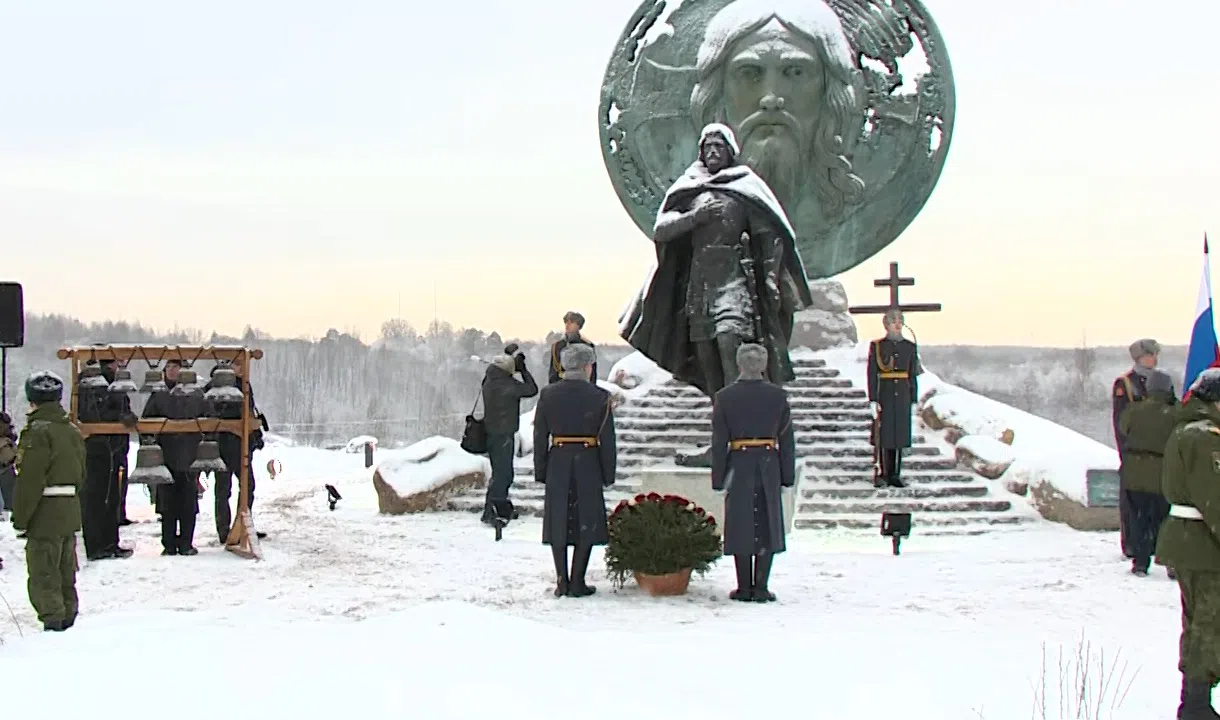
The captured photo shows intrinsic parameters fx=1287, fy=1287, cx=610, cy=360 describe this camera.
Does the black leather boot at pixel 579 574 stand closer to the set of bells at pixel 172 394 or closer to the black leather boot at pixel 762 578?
the black leather boot at pixel 762 578

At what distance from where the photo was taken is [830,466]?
40.4 feet

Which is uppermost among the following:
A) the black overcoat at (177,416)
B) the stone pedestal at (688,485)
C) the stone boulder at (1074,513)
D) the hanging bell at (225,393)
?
the hanging bell at (225,393)

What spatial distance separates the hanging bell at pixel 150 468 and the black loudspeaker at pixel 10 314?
2143 millimetres

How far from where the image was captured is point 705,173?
10.3 meters

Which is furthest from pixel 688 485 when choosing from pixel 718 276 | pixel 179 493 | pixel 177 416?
pixel 177 416

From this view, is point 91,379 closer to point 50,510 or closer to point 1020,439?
point 50,510

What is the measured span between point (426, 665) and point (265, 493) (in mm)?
10359

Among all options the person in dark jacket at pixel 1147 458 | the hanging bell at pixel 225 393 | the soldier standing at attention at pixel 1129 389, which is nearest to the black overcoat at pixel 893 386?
the soldier standing at attention at pixel 1129 389

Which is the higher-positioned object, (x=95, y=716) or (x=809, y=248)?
(x=809, y=248)

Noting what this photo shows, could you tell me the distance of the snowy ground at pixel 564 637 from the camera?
15.9 feet

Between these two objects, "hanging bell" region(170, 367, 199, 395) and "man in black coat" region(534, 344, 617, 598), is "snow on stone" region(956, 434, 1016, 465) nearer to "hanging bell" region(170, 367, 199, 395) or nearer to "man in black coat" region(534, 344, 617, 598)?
"man in black coat" region(534, 344, 617, 598)

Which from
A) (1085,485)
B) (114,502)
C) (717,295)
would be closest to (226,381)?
(114,502)

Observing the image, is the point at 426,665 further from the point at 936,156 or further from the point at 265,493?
the point at 936,156

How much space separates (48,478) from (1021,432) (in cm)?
951
